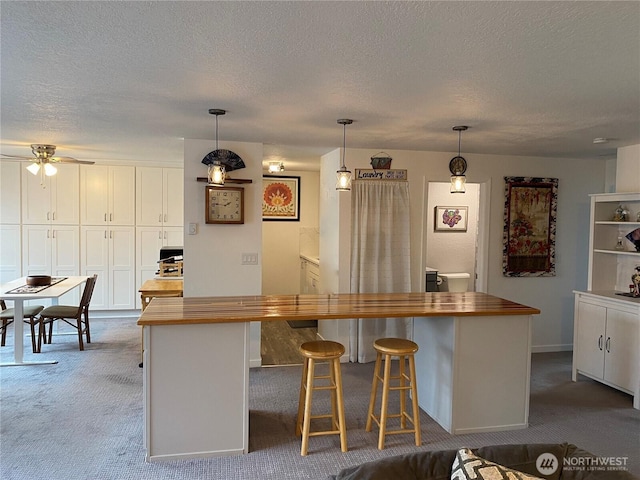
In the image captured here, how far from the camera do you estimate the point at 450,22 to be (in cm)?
178

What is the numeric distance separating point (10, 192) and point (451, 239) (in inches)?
240

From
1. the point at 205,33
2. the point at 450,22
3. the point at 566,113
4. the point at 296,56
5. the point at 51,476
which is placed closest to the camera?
the point at 450,22

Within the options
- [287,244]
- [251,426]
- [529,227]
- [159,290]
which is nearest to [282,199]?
[287,244]

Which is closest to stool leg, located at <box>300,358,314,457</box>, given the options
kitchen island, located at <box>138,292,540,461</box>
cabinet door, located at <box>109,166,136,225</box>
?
kitchen island, located at <box>138,292,540,461</box>

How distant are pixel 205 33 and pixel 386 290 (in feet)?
11.6

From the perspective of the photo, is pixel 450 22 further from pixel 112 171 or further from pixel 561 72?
pixel 112 171

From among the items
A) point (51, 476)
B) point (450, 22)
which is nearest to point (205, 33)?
point (450, 22)

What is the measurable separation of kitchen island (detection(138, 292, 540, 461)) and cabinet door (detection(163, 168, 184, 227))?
3.58 meters

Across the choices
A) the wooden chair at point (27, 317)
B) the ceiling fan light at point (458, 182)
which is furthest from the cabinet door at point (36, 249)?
the ceiling fan light at point (458, 182)

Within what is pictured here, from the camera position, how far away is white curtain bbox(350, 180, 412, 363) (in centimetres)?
488

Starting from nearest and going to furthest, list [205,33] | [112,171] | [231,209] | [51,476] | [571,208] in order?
[205,33] → [51,476] → [231,209] → [571,208] → [112,171]

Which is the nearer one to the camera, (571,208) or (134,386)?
(134,386)

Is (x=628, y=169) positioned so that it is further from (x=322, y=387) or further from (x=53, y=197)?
(x=53, y=197)

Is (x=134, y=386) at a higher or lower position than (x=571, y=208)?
lower
